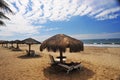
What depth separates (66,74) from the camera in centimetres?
914

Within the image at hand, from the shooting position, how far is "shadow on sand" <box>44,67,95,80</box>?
866 cm

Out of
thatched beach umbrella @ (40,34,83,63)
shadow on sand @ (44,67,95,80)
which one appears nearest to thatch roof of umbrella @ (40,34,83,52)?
thatched beach umbrella @ (40,34,83,63)

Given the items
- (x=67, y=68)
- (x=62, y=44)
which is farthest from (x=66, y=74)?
(x=62, y=44)

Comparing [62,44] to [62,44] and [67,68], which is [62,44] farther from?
[67,68]

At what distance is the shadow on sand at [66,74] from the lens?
28.4 ft

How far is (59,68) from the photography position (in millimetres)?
9828

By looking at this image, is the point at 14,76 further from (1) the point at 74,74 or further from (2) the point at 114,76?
(2) the point at 114,76

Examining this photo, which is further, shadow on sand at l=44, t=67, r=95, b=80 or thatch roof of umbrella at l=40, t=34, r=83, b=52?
thatch roof of umbrella at l=40, t=34, r=83, b=52

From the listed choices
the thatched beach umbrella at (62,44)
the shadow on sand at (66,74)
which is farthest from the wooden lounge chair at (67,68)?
the thatched beach umbrella at (62,44)

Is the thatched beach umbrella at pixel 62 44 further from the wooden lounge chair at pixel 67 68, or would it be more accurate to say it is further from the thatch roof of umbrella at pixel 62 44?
the wooden lounge chair at pixel 67 68

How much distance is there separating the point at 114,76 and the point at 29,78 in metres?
4.77

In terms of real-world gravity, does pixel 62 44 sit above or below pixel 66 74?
above

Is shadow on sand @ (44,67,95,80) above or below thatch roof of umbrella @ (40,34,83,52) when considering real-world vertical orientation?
below

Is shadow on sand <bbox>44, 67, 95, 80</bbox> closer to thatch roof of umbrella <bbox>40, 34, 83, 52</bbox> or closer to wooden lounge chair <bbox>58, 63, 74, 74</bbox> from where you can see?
wooden lounge chair <bbox>58, 63, 74, 74</bbox>
